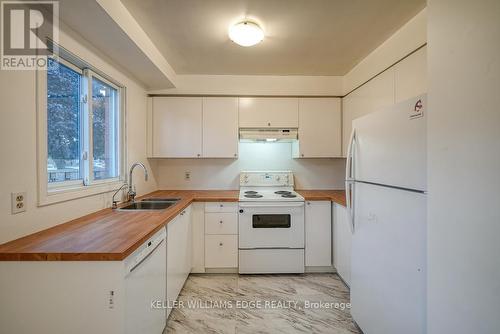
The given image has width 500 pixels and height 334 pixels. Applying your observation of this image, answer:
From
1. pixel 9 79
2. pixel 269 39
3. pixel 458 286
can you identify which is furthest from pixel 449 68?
pixel 9 79

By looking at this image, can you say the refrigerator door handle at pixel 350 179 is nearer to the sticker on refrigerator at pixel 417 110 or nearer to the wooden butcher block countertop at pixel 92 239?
the sticker on refrigerator at pixel 417 110

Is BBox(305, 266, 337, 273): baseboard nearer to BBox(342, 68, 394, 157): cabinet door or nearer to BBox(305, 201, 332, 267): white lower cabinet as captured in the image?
BBox(305, 201, 332, 267): white lower cabinet

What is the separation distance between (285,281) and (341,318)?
653mm

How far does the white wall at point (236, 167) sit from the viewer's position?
306cm

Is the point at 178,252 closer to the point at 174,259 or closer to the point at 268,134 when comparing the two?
the point at 174,259

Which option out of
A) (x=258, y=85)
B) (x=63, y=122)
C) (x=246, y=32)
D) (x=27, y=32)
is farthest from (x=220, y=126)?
(x=27, y=32)

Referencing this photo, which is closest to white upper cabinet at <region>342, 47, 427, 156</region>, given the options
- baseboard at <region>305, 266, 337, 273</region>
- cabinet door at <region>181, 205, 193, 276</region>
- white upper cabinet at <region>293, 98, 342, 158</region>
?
white upper cabinet at <region>293, 98, 342, 158</region>

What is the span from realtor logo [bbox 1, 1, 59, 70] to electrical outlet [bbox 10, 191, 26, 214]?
2.14 ft

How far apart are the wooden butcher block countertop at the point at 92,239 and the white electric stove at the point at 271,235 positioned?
0.95 m

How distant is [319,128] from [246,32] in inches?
61.1

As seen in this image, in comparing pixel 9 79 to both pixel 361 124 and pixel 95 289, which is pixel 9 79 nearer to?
pixel 95 289

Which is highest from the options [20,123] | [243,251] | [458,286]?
[20,123]

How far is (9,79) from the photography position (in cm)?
113

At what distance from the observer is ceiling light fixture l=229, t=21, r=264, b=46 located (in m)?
1.70
